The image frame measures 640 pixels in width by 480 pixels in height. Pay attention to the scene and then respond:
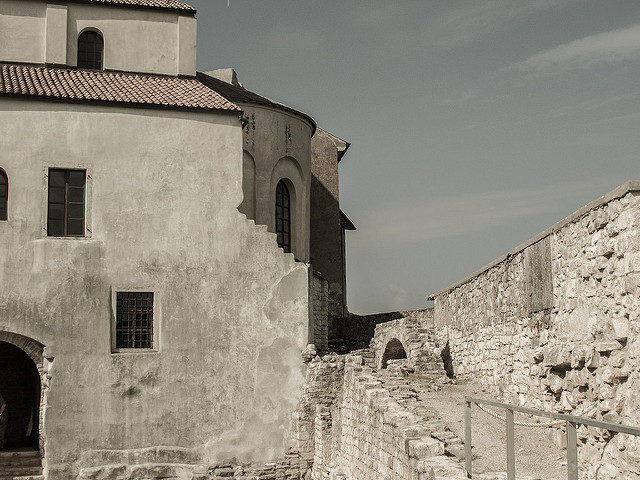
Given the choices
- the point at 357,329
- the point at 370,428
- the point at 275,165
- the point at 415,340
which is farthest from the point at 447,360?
the point at 357,329

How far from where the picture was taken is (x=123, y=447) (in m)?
17.3

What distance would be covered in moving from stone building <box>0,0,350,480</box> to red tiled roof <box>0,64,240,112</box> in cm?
7

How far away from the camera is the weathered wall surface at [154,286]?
17.3 m

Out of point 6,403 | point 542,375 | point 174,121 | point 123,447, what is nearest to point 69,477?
point 123,447

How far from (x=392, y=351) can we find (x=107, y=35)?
11.1 m

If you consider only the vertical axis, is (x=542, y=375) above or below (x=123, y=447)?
above

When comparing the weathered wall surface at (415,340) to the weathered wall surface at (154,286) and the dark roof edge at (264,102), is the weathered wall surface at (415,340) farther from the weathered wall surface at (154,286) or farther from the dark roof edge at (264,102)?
the dark roof edge at (264,102)

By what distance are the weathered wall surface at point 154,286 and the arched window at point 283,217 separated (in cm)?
599

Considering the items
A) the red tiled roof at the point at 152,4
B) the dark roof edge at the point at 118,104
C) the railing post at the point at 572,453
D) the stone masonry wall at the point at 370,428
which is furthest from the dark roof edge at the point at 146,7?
the railing post at the point at 572,453

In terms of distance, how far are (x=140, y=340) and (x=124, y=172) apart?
12.2ft

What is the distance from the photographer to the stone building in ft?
56.7

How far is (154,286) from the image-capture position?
59.0 feet

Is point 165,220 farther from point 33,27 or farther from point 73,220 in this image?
point 33,27

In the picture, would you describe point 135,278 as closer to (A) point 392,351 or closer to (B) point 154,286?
(B) point 154,286
